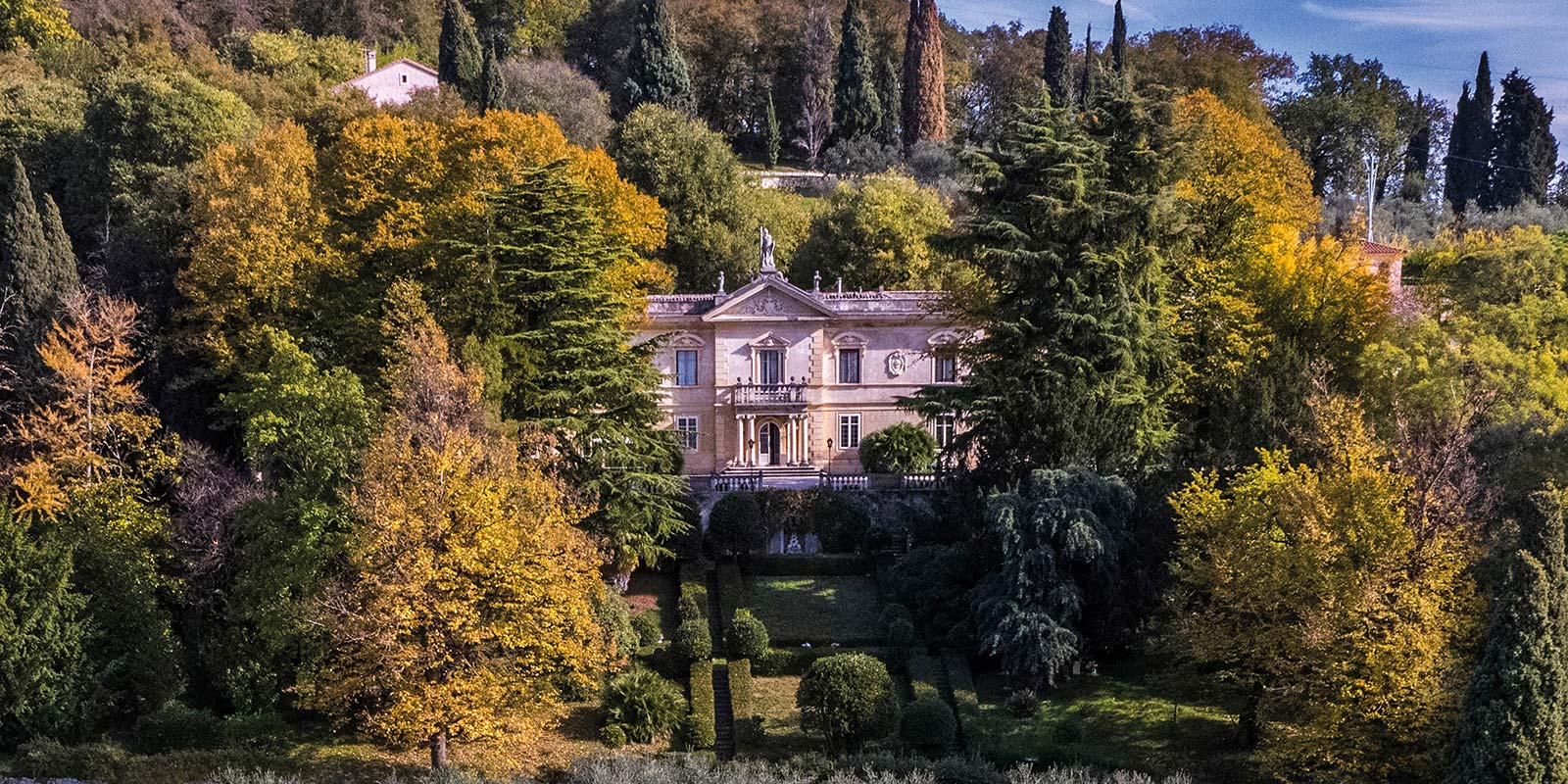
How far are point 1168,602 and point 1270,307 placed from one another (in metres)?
11.7

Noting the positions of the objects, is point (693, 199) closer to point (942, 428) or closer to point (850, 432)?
point (850, 432)


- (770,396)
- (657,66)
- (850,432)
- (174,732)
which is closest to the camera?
(174,732)

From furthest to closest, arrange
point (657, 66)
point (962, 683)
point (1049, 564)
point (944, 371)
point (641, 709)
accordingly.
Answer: point (657, 66) → point (944, 371) → point (962, 683) → point (1049, 564) → point (641, 709)

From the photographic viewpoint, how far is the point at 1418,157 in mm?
83625

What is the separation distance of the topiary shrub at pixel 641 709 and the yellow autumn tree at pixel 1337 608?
11509mm

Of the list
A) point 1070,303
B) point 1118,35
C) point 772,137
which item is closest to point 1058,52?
point 1118,35

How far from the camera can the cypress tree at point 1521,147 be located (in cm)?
7450

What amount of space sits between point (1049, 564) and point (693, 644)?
28.9ft

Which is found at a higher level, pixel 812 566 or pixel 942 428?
pixel 942 428

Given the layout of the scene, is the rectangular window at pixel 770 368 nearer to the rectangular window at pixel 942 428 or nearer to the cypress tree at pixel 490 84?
the rectangular window at pixel 942 428

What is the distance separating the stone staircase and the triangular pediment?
10.7 m

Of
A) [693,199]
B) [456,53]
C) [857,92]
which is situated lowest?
[693,199]

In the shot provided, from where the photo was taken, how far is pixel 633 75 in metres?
80.7

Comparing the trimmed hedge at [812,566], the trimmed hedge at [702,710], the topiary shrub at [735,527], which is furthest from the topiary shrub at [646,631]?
the topiary shrub at [735,527]
